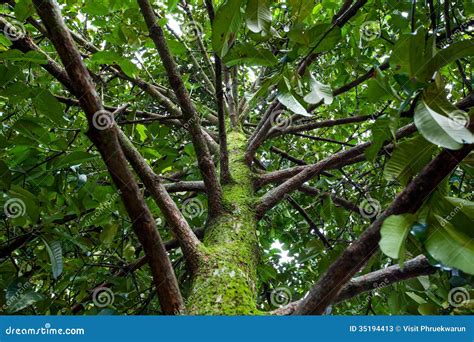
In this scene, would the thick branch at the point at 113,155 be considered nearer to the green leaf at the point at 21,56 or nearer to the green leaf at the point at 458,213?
the green leaf at the point at 21,56

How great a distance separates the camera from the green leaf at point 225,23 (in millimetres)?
1003

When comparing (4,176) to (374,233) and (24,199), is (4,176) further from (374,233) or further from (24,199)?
(374,233)

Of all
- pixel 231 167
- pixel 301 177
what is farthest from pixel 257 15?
pixel 231 167

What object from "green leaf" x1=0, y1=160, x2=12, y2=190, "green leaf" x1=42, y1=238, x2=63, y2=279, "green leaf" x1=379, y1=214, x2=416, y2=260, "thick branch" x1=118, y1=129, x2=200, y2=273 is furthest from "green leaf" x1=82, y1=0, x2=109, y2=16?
"green leaf" x1=379, y1=214, x2=416, y2=260

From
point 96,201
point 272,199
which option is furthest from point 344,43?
point 96,201

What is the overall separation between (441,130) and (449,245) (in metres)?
0.26

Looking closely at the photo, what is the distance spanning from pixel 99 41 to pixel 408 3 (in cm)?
243

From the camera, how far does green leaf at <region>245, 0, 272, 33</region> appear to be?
105cm

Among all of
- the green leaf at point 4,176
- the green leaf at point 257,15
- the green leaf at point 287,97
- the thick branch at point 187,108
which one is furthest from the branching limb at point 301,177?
the green leaf at point 4,176

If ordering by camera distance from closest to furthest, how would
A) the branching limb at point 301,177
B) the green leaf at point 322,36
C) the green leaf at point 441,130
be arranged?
the green leaf at point 441,130
the green leaf at point 322,36
the branching limb at point 301,177

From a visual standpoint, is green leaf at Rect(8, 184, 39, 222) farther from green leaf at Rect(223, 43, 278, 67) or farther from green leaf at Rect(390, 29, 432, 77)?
green leaf at Rect(390, 29, 432, 77)

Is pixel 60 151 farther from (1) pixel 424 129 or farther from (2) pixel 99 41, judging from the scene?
(2) pixel 99 41

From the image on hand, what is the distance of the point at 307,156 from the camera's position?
3.55 m

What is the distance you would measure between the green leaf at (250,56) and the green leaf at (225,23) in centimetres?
10
